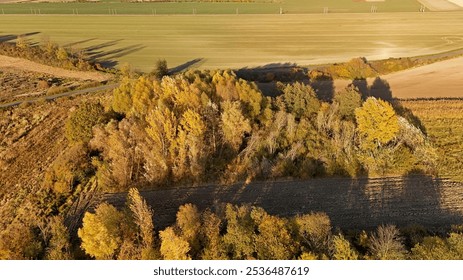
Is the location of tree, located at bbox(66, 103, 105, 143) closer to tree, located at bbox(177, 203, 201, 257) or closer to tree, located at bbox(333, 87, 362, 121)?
tree, located at bbox(177, 203, 201, 257)

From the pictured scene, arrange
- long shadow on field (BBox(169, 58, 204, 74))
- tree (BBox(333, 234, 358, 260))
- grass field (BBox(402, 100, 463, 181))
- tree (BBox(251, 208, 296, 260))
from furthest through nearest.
→ long shadow on field (BBox(169, 58, 204, 74))
grass field (BBox(402, 100, 463, 181))
tree (BBox(251, 208, 296, 260))
tree (BBox(333, 234, 358, 260))

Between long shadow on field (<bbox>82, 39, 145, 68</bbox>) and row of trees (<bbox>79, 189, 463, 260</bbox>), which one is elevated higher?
long shadow on field (<bbox>82, 39, 145, 68</bbox>)

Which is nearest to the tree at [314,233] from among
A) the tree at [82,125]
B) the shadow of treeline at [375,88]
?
the tree at [82,125]

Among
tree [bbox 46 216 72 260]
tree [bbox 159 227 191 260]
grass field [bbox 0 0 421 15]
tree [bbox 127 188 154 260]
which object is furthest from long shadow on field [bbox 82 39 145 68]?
tree [bbox 159 227 191 260]

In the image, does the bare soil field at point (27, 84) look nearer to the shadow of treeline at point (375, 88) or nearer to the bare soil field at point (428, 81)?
the bare soil field at point (428, 81)

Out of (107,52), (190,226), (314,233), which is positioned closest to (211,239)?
(190,226)

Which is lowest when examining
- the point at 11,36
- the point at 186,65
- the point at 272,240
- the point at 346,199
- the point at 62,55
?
the point at 346,199

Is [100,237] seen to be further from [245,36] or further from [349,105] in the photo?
[245,36]
